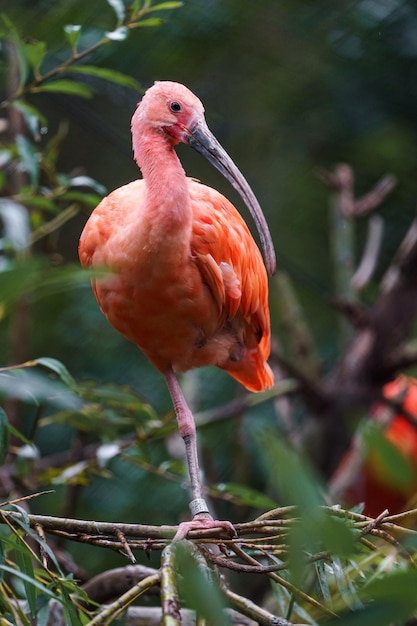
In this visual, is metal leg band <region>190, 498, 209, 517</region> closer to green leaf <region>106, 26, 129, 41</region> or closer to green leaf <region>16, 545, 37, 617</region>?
green leaf <region>16, 545, 37, 617</region>

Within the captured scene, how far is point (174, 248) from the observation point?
6.27ft

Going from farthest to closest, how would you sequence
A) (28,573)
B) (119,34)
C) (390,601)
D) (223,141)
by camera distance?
(223,141) → (119,34) → (28,573) → (390,601)

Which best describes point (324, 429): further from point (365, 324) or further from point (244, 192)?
point (244, 192)

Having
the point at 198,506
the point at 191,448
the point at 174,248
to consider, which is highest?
the point at 174,248

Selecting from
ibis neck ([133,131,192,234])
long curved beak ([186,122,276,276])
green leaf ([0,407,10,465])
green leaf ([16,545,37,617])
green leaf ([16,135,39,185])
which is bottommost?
green leaf ([0,407,10,465])

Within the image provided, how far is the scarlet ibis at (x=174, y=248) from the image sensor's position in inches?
74.9

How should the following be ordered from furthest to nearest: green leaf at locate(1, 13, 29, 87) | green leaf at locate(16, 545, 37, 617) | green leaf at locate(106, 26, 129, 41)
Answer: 1. green leaf at locate(106, 26, 129, 41)
2. green leaf at locate(1, 13, 29, 87)
3. green leaf at locate(16, 545, 37, 617)

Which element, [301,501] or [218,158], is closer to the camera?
[301,501]

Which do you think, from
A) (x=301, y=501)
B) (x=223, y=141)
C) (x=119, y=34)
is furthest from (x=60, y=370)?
(x=223, y=141)

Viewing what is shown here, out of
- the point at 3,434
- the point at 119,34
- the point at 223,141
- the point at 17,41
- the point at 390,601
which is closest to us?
the point at 390,601

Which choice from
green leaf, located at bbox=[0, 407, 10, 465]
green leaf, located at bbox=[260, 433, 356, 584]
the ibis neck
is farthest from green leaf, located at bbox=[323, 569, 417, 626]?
the ibis neck

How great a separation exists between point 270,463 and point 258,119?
12.2ft

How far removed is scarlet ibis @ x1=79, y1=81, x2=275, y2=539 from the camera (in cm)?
190

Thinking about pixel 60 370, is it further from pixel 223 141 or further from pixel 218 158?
pixel 223 141
